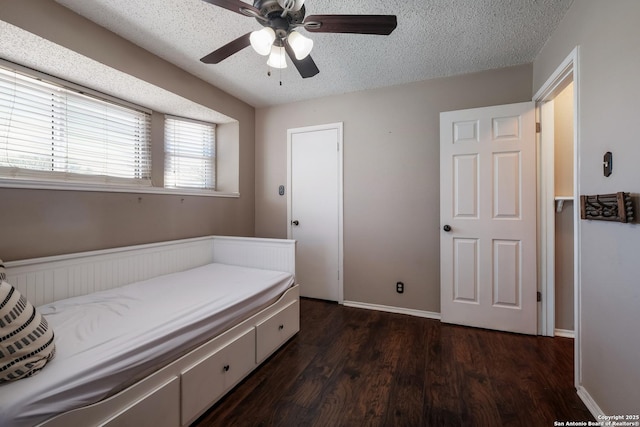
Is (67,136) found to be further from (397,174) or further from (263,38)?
(397,174)

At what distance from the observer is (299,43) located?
1365 mm

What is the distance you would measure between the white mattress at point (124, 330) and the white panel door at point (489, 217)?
169cm

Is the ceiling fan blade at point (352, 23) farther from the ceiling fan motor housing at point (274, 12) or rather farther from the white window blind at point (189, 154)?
Result: the white window blind at point (189, 154)

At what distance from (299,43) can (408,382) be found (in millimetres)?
2172

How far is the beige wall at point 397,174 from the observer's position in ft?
8.34

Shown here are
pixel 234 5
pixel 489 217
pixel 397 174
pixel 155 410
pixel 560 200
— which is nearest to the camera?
pixel 155 410

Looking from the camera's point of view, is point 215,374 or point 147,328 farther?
point 215,374

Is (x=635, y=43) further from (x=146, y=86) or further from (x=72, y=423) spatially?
(x=146, y=86)

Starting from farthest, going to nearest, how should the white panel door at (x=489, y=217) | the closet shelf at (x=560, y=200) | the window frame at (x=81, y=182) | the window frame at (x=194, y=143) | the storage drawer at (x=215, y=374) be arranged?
the window frame at (x=194, y=143)
the white panel door at (x=489, y=217)
the closet shelf at (x=560, y=200)
the window frame at (x=81, y=182)
the storage drawer at (x=215, y=374)

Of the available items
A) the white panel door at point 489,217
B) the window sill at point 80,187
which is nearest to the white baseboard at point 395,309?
the white panel door at point 489,217

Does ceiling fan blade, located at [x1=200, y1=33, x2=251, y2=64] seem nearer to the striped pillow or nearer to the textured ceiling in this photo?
the textured ceiling

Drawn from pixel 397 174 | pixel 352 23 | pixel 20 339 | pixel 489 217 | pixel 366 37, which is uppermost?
pixel 366 37

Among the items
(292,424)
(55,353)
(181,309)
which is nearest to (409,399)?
(292,424)

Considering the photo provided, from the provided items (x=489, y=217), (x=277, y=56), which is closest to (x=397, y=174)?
(x=489, y=217)
